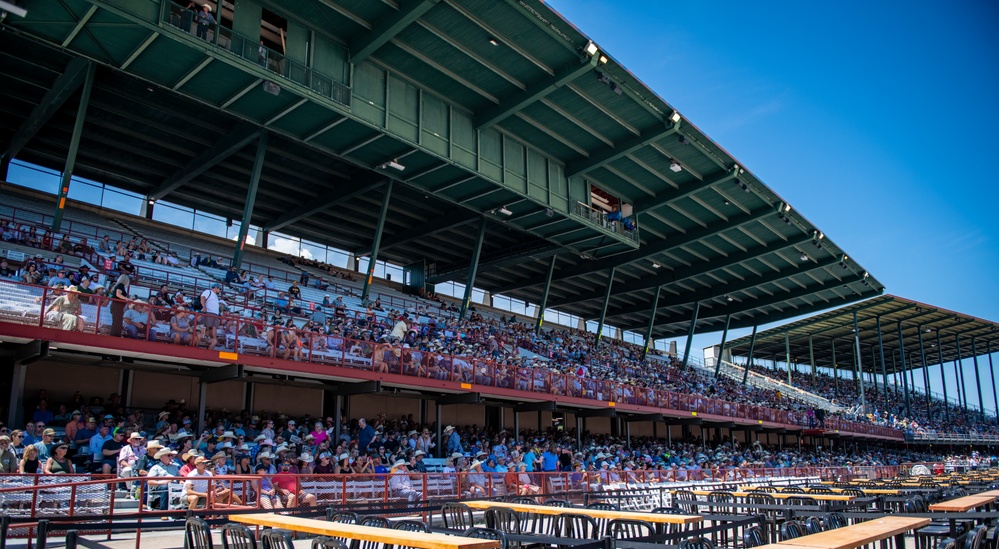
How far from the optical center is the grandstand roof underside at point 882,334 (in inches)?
2504

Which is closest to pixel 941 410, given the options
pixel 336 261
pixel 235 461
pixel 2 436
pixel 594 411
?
pixel 594 411

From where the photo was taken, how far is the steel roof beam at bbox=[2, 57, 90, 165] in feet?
72.0

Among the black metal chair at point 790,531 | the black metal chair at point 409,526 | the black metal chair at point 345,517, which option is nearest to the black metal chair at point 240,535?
the black metal chair at point 345,517

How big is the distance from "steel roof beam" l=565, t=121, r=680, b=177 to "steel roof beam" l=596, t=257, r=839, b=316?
2033cm

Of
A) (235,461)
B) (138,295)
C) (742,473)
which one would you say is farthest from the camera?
(742,473)

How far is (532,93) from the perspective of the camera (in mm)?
26234

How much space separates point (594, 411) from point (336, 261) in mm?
16734

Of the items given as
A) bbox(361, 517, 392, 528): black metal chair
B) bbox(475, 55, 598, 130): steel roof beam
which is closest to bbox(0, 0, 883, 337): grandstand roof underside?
bbox(475, 55, 598, 130): steel roof beam

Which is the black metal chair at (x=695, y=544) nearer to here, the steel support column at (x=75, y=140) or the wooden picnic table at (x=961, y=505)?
the wooden picnic table at (x=961, y=505)

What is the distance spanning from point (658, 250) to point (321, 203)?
20005 mm

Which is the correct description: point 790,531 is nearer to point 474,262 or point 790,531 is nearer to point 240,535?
point 240,535

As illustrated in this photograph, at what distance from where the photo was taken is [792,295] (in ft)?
172

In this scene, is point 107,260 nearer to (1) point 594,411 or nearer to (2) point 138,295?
(2) point 138,295

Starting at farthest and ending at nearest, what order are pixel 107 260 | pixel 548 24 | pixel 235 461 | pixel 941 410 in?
pixel 941 410 → pixel 548 24 → pixel 107 260 → pixel 235 461
